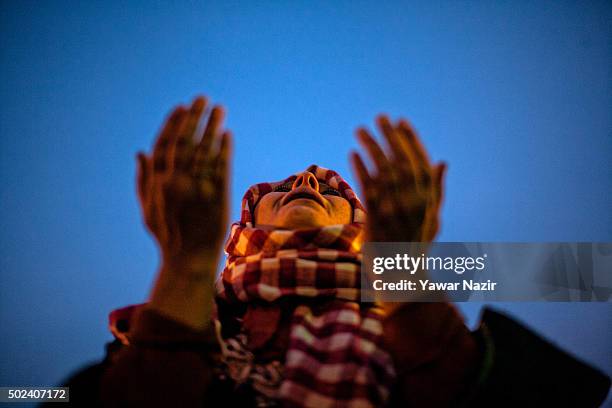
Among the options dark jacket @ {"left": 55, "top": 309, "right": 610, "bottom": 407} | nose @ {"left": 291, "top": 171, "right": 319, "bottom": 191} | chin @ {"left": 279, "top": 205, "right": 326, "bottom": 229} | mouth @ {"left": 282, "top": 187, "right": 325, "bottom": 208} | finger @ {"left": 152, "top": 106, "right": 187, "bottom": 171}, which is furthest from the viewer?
nose @ {"left": 291, "top": 171, "right": 319, "bottom": 191}

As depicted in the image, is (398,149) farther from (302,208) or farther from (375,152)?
(302,208)

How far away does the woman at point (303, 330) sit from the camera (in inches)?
26.4

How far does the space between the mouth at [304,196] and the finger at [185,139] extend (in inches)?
18.5

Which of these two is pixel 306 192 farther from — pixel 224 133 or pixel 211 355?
pixel 211 355

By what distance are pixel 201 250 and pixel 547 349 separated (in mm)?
736

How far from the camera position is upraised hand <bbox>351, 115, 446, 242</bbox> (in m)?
0.77

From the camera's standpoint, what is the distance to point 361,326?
0.79 meters

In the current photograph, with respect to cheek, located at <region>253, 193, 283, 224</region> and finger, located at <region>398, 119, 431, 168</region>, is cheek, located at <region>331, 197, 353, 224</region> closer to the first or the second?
cheek, located at <region>253, 193, 283, 224</region>

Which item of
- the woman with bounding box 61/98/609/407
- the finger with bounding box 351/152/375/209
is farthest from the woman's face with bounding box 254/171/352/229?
the finger with bounding box 351/152/375/209

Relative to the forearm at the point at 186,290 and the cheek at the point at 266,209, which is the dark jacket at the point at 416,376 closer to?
the forearm at the point at 186,290

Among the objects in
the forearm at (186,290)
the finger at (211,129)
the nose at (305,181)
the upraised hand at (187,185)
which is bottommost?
the forearm at (186,290)

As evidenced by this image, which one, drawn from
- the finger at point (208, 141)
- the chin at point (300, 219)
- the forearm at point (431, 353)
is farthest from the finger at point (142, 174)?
the forearm at point (431, 353)

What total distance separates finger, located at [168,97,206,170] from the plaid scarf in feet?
1.04

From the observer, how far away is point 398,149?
806 millimetres
